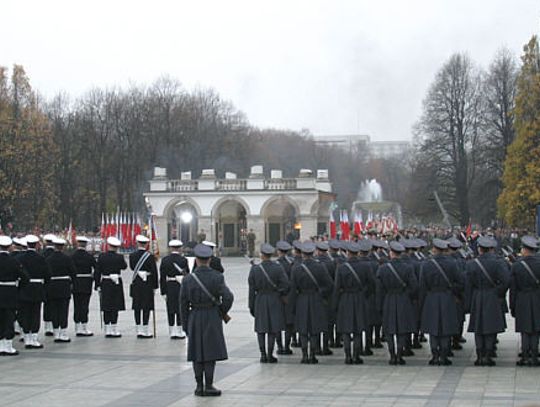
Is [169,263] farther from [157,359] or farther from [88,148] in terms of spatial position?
[88,148]

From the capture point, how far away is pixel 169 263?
1872 cm

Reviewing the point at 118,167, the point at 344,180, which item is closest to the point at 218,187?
the point at 118,167

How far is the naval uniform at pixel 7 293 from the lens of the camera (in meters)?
16.5

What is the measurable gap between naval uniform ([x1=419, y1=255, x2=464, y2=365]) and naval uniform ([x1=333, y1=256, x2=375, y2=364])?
95 cm

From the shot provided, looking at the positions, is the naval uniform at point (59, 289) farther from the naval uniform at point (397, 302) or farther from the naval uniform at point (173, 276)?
the naval uniform at point (397, 302)

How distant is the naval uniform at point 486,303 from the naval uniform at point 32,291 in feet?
26.3

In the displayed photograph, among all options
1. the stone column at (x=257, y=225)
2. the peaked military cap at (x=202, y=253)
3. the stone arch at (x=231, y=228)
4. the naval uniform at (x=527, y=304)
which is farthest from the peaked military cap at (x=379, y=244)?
the stone arch at (x=231, y=228)

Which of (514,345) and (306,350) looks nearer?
(306,350)

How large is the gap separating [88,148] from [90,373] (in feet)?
189

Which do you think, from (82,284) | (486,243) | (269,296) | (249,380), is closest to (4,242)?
(82,284)

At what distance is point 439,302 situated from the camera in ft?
48.8

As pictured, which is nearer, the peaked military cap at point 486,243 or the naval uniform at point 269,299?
the peaked military cap at point 486,243

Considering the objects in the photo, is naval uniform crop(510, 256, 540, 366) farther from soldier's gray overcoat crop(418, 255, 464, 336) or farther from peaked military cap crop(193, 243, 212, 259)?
peaked military cap crop(193, 243, 212, 259)

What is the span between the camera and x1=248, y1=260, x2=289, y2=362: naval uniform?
15141 millimetres
